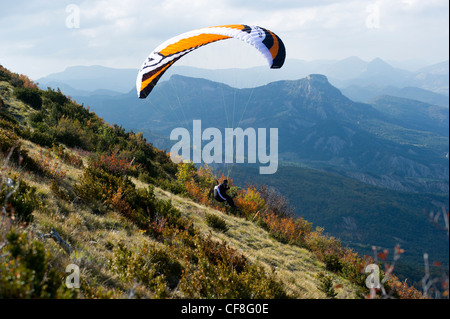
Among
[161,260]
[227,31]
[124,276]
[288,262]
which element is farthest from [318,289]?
[227,31]

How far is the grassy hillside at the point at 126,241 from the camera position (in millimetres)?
3689

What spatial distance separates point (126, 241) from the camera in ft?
19.7

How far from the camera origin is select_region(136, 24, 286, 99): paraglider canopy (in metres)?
10.6

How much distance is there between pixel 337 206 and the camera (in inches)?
6471

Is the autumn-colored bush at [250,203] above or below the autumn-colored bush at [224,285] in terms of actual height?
below

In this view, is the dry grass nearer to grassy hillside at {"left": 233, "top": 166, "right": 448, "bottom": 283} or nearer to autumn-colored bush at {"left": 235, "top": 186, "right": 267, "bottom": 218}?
autumn-colored bush at {"left": 235, "top": 186, "right": 267, "bottom": 218}

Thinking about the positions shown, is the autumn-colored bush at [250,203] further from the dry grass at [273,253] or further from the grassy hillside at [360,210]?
the grassy hillside at [360,210]

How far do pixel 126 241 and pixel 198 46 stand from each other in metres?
8.31

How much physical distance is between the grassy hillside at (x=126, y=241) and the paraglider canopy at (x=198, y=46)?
373 centimetres

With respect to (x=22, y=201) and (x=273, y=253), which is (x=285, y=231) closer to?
(x=273, y=253)

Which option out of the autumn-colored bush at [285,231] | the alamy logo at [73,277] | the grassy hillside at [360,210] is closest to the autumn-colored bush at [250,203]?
the autumn-colored bush at [285,231]

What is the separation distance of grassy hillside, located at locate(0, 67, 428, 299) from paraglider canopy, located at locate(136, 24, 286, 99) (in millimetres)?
3729
